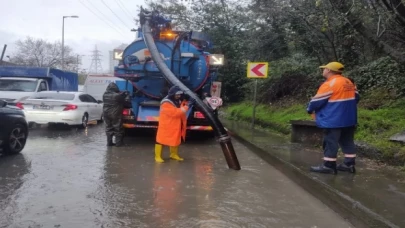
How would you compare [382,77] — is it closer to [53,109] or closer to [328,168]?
[328,168]

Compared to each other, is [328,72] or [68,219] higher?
[328,72]

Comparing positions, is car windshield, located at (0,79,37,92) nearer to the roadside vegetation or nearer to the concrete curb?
the roadside vegetation

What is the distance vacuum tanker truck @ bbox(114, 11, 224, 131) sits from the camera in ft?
35.3

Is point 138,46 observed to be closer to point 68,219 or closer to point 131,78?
point 131,78

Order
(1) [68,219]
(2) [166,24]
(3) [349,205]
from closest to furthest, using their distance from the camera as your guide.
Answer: (1) [68,219]
(3) [349,205]
(2) [166,24]

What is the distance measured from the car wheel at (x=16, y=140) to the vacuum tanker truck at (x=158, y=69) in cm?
262

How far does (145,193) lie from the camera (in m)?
5.97

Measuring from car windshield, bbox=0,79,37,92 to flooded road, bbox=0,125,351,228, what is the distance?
774cm

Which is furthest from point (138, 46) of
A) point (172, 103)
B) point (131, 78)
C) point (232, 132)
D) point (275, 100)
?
point (275, 100)

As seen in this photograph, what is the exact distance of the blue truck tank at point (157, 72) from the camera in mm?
10758

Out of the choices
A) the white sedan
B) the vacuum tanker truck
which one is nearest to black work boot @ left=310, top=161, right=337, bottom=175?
the vacuum tanker truck

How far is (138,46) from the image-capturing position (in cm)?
1084

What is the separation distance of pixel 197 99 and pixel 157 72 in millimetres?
2696

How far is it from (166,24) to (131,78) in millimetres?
1900
